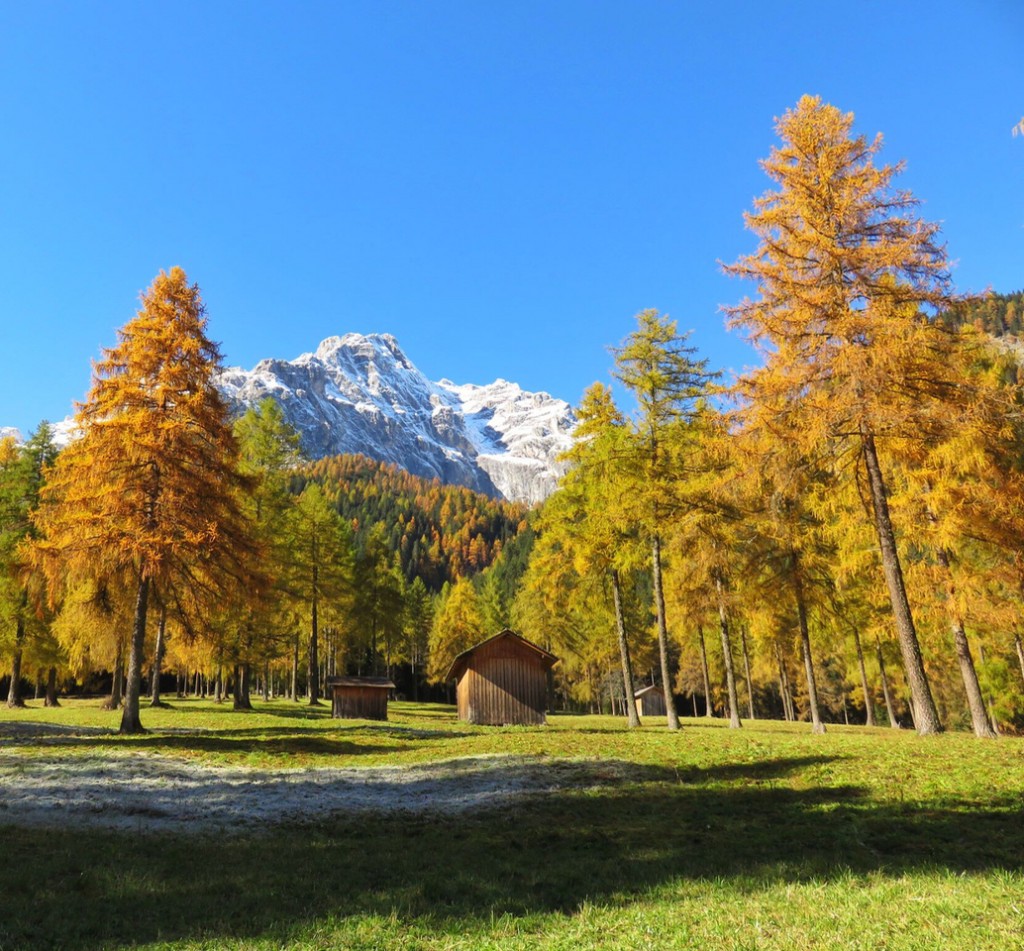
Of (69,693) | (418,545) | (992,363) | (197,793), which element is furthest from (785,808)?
(418,545)

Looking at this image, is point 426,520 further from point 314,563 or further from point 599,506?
point 599,506

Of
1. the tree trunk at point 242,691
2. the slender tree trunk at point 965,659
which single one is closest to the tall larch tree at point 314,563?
the tree trunk at point 242,691

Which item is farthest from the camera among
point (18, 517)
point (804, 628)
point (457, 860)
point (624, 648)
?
point (18, 517)

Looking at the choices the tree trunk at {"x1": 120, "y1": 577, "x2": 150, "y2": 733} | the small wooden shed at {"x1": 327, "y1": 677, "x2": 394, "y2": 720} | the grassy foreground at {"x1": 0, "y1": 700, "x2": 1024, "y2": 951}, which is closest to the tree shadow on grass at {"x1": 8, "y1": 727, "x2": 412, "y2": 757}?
the tree trunk at {"x1": 120, "y1": 577, "x2": 150, "y2": 733}

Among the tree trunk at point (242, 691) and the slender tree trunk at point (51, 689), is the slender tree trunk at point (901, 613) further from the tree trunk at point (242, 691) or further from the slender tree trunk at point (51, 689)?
the slender tree trunk at point (51, 689)

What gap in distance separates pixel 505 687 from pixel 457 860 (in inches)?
1044

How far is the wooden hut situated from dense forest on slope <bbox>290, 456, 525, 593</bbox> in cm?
8718

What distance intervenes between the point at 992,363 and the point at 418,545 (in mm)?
127188

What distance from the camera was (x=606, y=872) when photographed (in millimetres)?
7465

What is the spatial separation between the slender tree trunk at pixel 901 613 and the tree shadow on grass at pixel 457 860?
6510 mm

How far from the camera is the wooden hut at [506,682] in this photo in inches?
1316

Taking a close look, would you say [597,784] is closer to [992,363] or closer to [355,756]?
[355,756]

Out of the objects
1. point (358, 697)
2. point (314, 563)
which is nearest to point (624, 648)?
point (358, 697)

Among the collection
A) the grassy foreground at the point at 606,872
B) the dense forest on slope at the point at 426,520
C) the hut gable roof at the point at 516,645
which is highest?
the dense forest on slope at the point at 426,520
